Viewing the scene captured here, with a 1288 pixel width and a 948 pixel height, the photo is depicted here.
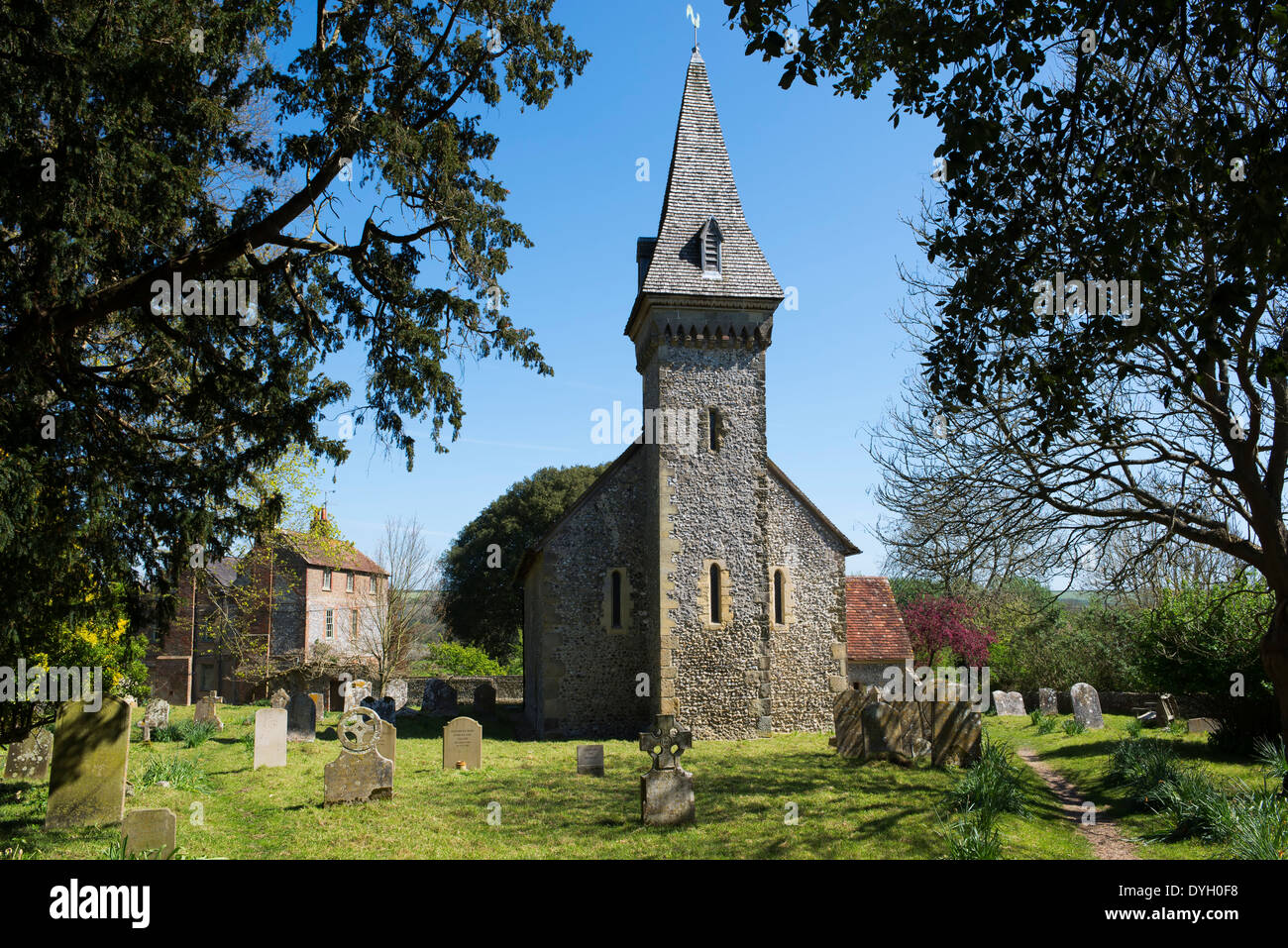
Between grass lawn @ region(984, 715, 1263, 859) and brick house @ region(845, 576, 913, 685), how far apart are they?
14.0 ft

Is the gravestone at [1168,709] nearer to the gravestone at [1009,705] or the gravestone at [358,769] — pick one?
the gravestone at [1009,705]

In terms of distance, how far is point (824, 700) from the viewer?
21.5 meters

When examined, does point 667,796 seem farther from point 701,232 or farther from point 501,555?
point 501,555

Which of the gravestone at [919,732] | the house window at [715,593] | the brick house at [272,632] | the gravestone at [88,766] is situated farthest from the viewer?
the brick house at [272,632]

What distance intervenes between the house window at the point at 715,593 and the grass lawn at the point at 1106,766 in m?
7.55

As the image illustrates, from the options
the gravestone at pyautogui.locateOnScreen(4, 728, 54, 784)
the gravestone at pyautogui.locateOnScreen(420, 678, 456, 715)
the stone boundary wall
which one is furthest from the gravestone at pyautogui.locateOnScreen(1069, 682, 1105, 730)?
the gravestone at pyautogui.locateOnScreen(4, 728, 54, 784)

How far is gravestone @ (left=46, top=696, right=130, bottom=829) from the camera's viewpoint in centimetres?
1036

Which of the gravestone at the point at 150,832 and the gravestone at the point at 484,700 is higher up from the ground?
the gravestone at the point at 150,832

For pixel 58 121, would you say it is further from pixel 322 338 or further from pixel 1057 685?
pixel 1057 685

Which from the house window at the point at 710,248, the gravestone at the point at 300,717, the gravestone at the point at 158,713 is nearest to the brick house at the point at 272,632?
the gravestone at the point at 158,713
